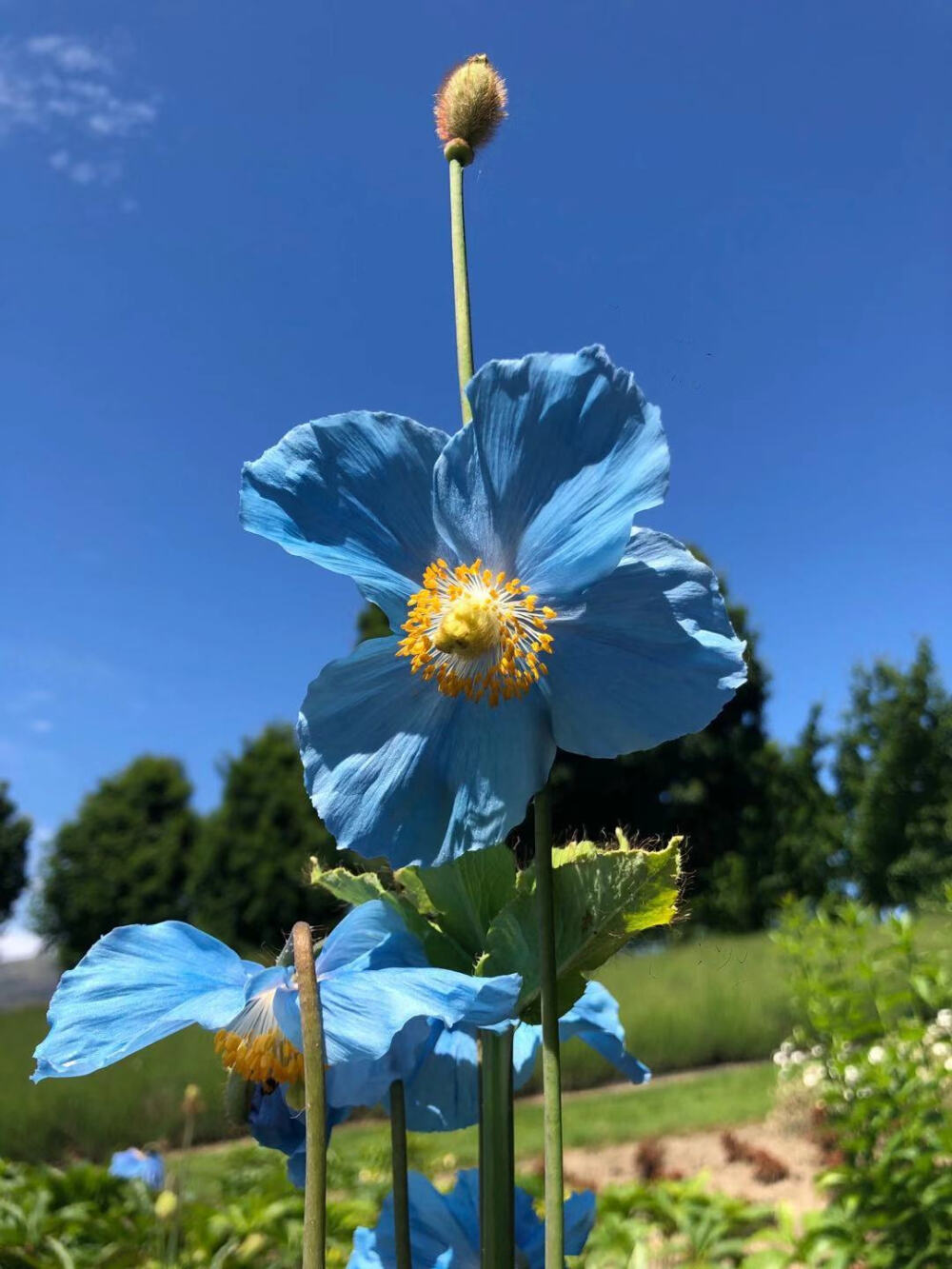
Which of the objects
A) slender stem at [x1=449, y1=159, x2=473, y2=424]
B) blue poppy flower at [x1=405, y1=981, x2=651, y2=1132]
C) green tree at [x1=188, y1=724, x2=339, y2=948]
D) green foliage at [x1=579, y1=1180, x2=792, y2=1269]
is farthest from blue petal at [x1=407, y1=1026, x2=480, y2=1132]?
green tree at [x1=188, y1=724, x2=339, y2=948]

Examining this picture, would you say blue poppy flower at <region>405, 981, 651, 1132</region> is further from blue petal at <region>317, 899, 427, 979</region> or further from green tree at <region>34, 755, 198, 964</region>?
green tree at <region>34, 755, 198, 964</region>

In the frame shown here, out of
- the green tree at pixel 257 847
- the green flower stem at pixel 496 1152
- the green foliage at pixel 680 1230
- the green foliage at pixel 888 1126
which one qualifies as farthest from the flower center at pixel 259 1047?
the green tree at pixel 257 847

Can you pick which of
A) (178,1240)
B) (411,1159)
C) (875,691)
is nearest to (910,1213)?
(411,1159)

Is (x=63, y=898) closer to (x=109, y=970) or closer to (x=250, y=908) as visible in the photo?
(x=250, y=908)

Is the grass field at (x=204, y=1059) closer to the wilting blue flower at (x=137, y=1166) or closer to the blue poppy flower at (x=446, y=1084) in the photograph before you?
the wilting blue flower at (x=137, y=1166)

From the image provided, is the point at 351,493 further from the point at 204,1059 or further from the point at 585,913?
the point at 204,1059

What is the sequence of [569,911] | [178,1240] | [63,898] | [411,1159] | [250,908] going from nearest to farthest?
[569,911] → [178,1240] → [411,1159] → [250,908] → [63,898]
